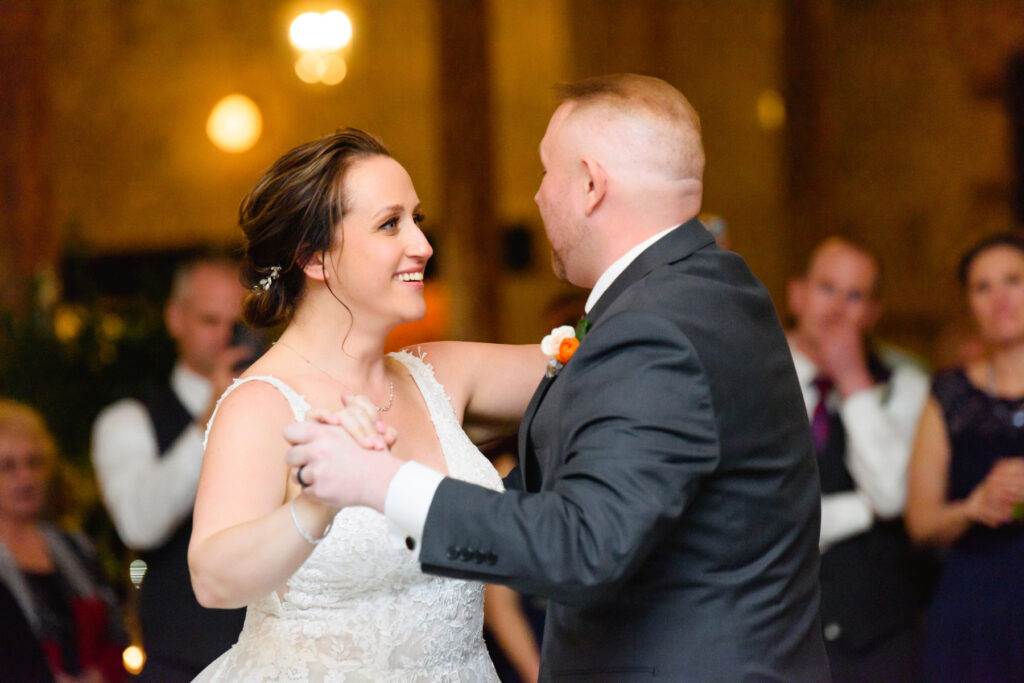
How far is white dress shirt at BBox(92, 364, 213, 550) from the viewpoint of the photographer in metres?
2.87

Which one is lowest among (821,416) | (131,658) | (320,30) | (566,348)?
(131,658)

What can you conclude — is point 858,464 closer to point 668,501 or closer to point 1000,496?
point 1000,496

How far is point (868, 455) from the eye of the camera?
121 inches

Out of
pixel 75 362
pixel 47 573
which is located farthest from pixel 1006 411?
pixel 75 362

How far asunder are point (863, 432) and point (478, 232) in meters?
3.19

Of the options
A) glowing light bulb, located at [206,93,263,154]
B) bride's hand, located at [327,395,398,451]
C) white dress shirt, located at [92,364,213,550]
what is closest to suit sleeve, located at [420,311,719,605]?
bride's hand, located at [327,395,398,451]

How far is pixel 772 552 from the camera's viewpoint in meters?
1.62

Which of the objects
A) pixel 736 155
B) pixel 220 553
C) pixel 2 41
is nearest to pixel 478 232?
pixel 2 41

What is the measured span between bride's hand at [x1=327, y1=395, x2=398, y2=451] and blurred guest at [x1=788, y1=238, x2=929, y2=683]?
1829mm

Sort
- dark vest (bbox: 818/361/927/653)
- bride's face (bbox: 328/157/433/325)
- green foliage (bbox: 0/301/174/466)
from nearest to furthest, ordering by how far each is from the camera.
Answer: bride's face (bbox: 328/157/433/325), dark vest (bbox: 818/361/927/653), green foliage (bbox: 0/301/174/466)

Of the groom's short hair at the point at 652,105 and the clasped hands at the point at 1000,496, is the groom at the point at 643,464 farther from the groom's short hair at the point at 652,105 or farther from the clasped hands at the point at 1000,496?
the clasped hands at the point at 1000,496

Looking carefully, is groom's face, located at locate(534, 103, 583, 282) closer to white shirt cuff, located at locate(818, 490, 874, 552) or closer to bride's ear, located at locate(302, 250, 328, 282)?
bride's ear, located at locate(302, 250, 328, 282)

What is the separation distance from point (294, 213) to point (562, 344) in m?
0.56

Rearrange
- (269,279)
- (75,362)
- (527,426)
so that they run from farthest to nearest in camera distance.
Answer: (75,362) < (269,279) < (527,426)
